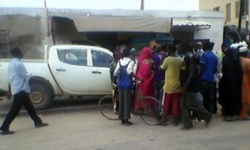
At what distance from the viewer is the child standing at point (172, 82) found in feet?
23.7

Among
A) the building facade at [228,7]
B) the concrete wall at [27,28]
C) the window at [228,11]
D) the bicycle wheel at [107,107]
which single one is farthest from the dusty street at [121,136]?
the window at [228,11]

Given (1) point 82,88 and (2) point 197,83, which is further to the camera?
(1) point 82,88

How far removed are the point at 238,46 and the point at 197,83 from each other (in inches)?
56.5

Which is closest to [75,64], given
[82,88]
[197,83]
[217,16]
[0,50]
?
[82,88]

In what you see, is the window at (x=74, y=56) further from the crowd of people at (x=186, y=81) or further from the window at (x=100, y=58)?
the crowd of people at (x=186, y=81)

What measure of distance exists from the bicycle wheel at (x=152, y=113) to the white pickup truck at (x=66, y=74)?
6.39 ft

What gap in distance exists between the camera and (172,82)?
285 inches

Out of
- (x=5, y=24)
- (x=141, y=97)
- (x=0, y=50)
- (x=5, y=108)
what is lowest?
(x=5, y=108)

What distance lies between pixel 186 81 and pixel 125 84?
4.12 ft

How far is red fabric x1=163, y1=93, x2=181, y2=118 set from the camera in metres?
7.29

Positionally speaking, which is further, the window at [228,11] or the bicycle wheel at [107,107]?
the window at [228,11]

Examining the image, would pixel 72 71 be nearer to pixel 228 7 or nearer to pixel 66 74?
pixel 66 74

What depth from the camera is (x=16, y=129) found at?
7508 mm

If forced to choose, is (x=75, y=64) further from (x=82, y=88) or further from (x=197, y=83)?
(x=197, y=83)
